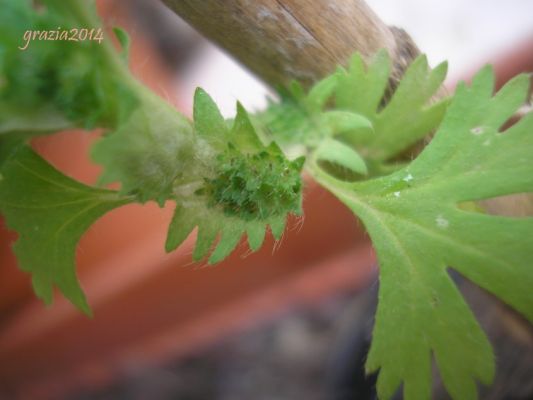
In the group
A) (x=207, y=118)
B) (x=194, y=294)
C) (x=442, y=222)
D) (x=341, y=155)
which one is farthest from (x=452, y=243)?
(x=194, y=294)

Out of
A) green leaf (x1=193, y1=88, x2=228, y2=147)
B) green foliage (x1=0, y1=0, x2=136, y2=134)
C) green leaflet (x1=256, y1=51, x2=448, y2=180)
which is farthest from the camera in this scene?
green leaflet (x1=256, y1=51, x2=448, y2=180)

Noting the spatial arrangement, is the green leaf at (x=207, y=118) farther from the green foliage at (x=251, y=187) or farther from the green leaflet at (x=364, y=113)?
the green leaflet at (x=364, y=113)

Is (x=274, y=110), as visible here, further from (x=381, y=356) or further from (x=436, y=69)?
(x=381, y=356)

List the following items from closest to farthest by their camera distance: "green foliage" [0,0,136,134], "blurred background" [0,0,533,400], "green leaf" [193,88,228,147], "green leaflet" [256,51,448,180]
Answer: "green foliage" [0,0,136,134]
"green leaf" [193,88,228,147]
"green leaflet" [256,51,448,180]
"blurred background" [0,0,533,400]

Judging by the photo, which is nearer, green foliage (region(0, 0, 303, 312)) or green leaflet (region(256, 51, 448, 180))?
green foliage (region(0, 0, 303, 312))

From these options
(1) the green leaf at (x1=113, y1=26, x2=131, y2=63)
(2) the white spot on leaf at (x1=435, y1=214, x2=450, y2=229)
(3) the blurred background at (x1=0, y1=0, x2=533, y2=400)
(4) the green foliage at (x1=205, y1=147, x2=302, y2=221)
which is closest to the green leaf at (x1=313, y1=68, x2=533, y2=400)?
(2) the white spot on leaf at (x1=435, y1=214, x2=450, y2=229)

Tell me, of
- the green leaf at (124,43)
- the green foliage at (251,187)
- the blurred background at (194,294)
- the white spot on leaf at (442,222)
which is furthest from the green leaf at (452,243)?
the blurred background at (194,294)

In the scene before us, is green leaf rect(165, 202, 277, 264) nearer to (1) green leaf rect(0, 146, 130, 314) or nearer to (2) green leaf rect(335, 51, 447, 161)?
(1) green leaf rect(0, 146, 130, 314)

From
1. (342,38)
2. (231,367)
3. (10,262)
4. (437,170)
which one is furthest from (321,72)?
(231,367)
